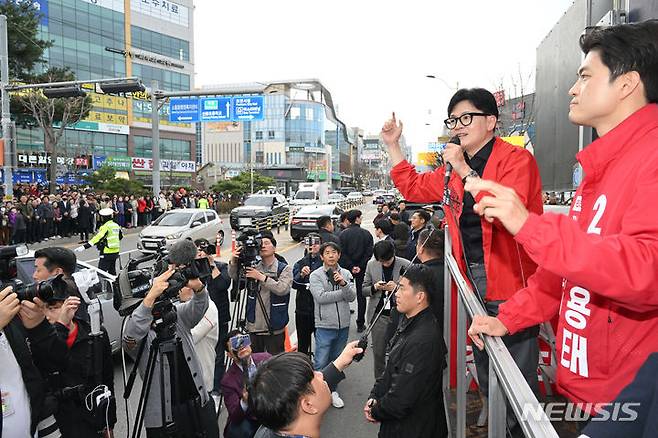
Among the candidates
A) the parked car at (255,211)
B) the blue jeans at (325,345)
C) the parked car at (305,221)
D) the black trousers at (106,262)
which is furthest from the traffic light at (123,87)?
the blue jeans at (325,345)

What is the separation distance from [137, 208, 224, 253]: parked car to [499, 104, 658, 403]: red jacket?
46.7 ft

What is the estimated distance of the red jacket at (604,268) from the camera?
1.23m

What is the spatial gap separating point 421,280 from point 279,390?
→ 5.50 feet

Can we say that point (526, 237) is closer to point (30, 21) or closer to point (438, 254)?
point (438, 254)

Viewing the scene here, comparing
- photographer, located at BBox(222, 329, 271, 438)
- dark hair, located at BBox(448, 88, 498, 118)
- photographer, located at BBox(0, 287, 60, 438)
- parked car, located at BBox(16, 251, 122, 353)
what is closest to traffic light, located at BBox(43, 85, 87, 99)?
parked car, located at BBox(16, 251, 122, 353)

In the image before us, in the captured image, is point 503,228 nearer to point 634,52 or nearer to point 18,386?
point 634,52

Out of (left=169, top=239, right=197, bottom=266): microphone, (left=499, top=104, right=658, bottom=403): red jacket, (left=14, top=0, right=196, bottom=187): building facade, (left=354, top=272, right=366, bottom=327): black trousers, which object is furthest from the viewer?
(left=14, top=0, right=196, bottom=187): building facade

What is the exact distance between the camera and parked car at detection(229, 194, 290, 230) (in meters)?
22.5

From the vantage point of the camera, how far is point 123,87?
608 inches

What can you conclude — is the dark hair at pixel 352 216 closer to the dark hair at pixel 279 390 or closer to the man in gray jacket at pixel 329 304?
the man in gray jacket at pixel 329 304

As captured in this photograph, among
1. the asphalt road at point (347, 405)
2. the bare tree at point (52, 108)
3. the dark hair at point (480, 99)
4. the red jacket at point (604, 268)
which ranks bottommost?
the asphalt road at point (347, 405)

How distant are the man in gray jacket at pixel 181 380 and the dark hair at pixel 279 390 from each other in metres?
1.36

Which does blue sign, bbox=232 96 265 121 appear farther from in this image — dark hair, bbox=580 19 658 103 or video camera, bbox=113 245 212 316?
dark hair, bbox=580 19 658 103

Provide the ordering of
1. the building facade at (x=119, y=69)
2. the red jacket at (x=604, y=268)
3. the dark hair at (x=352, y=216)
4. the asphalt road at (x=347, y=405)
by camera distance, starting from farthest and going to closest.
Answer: the building facade at (x=119, y=69) < the dark hair at (x=352, y=216) < the asphalt road at (x=347, y=405) < the red jacket at (x=604, y=268)
